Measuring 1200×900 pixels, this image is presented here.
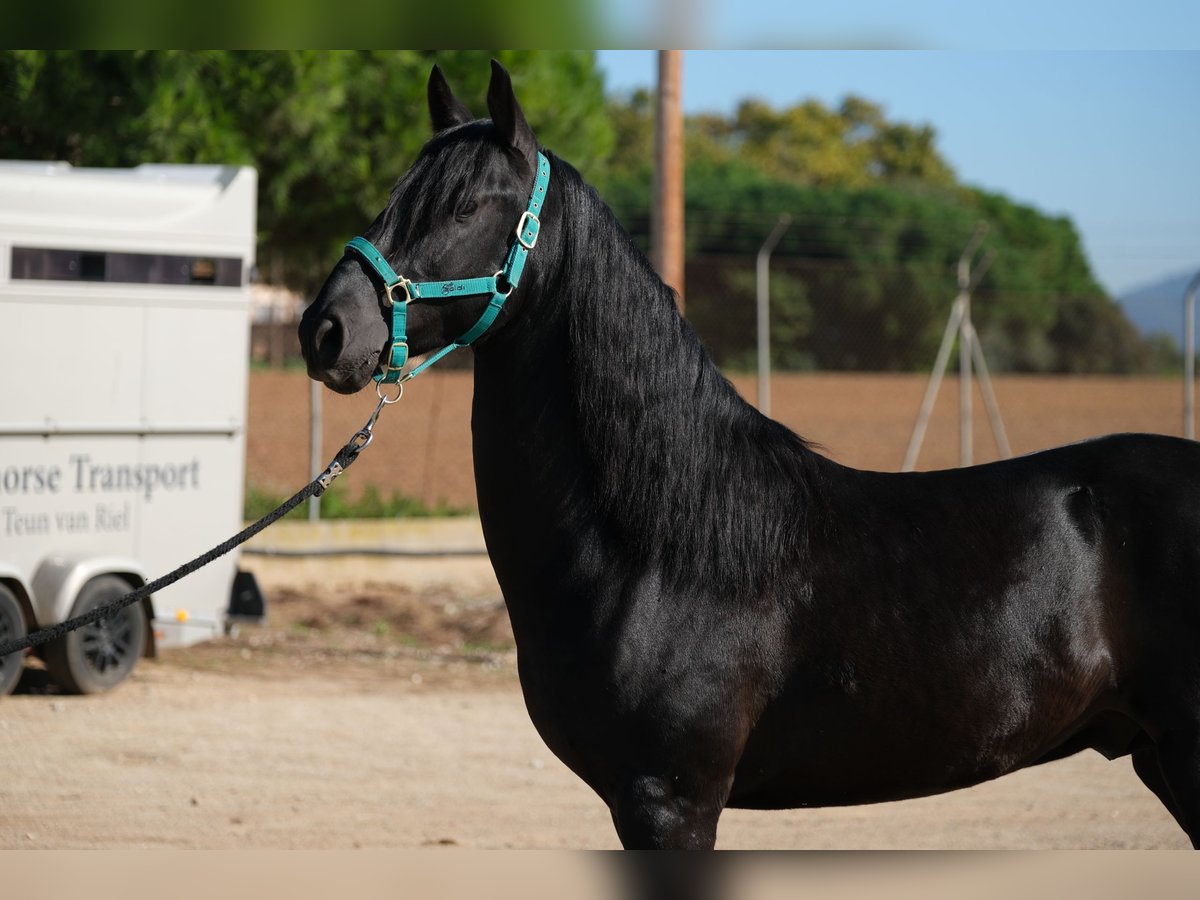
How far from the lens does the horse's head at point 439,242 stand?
236 centimetres

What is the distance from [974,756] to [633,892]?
3.11 ft

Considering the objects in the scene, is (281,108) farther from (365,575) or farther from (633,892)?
(633,892)

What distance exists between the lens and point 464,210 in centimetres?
246

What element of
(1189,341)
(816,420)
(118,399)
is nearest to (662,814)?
(118,399)

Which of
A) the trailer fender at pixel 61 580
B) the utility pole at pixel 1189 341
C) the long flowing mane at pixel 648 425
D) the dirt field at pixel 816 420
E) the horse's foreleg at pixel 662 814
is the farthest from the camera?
the dirt field at pixel 816 420

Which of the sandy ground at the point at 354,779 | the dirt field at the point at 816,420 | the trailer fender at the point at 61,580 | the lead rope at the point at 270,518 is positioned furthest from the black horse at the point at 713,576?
the dirt field at the point at 816,420

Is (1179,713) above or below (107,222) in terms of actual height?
below

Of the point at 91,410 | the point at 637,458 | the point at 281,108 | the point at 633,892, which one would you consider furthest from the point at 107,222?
the point at 633,892

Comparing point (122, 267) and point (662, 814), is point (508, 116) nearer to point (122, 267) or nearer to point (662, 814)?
point (662, 814)

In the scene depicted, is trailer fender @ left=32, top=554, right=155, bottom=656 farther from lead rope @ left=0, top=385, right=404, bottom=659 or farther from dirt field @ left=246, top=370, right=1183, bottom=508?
dirt field @ left=246, top=370, right=1183, bottom=508

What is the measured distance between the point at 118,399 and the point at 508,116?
593 cm

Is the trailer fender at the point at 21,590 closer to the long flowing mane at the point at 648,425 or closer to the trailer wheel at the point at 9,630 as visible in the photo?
the trailer wheel at the point at 9,630

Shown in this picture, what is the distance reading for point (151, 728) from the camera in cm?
693

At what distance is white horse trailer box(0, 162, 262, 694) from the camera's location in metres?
7.32
